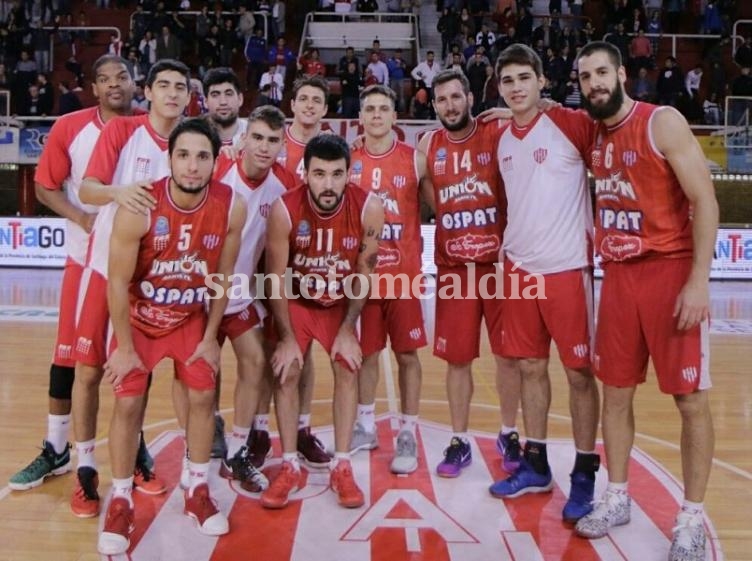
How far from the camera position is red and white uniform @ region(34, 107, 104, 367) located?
4516mm

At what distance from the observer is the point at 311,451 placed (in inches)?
199

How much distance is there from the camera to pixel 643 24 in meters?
18.4

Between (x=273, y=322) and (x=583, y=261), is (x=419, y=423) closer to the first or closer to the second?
(x=273, y=322)

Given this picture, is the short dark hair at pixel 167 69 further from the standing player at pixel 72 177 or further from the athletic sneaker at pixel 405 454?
the athletic sneaker at pixel 405 454

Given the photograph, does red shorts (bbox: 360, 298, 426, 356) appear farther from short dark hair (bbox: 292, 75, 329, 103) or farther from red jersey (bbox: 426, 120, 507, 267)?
short dark hair (bbox: 292, 75, 329, 103)

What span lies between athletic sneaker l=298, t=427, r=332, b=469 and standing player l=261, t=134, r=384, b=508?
1.61ft

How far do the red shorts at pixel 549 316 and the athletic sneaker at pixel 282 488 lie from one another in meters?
1.31

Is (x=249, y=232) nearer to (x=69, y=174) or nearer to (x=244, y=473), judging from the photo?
(x=69, y=174)

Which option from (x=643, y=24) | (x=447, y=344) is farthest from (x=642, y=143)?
(x=643, y=24)

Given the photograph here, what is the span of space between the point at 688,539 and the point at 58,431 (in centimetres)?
334

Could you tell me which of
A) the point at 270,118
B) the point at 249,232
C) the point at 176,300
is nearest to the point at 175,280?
the point at 176,300

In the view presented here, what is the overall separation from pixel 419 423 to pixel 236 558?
235cm

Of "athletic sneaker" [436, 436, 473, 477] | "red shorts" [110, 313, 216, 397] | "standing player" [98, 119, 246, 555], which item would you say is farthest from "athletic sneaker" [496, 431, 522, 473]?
"red shorts" [110, 313, 216, 397]

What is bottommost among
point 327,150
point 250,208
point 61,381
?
point 61,381
